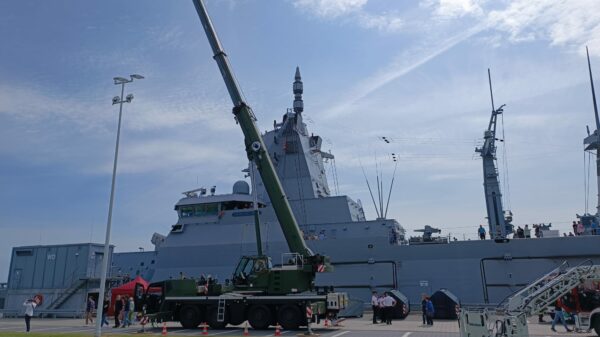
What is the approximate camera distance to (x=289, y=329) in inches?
551

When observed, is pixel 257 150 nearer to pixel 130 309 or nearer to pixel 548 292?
pixel 130 309

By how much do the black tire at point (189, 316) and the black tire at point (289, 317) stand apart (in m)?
3.19

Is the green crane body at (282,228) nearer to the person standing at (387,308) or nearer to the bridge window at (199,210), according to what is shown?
the person standing at (387,308)

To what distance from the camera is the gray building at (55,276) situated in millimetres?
23000

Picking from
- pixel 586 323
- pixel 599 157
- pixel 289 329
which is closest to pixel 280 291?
pixel 289 329

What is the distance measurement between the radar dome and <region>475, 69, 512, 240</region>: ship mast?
48.0 ft

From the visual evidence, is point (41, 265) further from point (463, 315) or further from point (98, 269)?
point (463, 315)

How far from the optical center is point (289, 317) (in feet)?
45.9

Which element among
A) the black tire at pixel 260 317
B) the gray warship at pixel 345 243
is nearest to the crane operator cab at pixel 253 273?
the black tire at pixel 260 317

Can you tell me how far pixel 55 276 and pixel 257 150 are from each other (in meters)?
15.5

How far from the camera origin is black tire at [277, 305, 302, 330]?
547 inches

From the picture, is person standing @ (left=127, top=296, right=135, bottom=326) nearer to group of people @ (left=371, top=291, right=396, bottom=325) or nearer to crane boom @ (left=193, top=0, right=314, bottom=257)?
crane boom @ (left=193, top=0, right=314, bottom=257)

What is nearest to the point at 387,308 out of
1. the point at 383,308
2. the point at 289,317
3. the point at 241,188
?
the point at 383,308

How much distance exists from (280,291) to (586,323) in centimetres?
892
